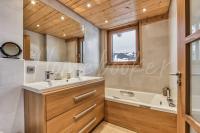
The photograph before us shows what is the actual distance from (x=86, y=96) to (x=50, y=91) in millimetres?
581

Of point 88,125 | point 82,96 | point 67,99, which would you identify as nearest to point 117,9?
point 82,96

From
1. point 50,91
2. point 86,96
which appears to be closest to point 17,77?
point 50,91

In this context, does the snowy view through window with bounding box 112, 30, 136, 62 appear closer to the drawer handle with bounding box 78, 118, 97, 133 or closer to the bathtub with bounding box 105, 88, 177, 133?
the bathtub with bounding box 105, 88, 177, 133

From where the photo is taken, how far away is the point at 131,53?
284cm

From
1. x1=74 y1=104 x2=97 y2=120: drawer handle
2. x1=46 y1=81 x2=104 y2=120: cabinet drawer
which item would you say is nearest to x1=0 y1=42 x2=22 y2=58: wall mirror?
x1=46 y1=81 x2=104 y2=120: cabinet drawer

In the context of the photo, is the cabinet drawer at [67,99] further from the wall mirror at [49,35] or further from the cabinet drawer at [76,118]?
the wall mirror at [49,35]

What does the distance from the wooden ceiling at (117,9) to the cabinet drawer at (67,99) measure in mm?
1333

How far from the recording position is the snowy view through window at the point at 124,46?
2.83 meters

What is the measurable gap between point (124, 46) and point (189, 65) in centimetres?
218

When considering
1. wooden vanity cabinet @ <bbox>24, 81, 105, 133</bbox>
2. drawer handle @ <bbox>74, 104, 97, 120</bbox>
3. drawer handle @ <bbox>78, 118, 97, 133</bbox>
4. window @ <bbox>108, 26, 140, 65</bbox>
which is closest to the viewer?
wooden vanity cabinet @ <bbox>24, 81, 105, 133</bbox>

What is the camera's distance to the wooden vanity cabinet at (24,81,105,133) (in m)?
1.15

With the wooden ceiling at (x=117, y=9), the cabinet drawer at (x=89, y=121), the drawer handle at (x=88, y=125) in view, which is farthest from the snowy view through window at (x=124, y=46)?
the drawer handle at (x=88, y=125)

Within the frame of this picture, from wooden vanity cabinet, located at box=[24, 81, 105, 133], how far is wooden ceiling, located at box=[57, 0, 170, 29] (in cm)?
133

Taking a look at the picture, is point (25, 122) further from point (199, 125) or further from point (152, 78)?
point (152, 78)
